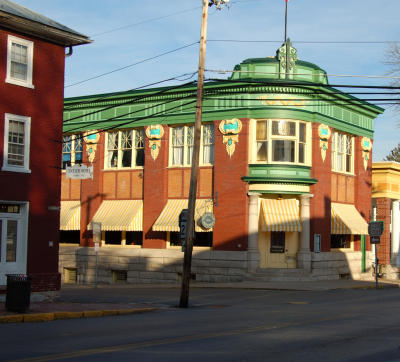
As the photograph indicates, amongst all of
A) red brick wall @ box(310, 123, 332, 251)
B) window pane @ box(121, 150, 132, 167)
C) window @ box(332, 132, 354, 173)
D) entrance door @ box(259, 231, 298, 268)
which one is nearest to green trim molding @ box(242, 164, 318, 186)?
red brick wall @ box(310, 123, 332, 251)

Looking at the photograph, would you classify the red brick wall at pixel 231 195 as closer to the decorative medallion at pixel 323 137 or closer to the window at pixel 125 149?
the decorative medallion at pixel 323 137

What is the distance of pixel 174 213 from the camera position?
3697cm

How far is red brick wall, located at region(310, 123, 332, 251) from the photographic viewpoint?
36281mm

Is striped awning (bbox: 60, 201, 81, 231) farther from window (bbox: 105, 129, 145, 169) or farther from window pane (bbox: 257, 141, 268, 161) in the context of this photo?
window pane (bbox: 257, 141, 268, 161)

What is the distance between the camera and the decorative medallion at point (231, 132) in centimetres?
3538

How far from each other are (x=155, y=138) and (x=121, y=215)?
4546 millimetres

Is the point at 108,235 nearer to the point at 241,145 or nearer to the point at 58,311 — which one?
the point at 241,145

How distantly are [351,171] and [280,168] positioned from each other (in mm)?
7403

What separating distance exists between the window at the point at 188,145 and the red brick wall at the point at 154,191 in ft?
1.44

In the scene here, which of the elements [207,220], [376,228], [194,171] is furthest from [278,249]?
[194,171]

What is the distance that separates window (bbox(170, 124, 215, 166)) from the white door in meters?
14.6

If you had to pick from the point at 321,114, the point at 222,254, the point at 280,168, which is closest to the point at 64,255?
the point at 222,254

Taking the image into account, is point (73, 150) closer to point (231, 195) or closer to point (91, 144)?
point (91, 144)

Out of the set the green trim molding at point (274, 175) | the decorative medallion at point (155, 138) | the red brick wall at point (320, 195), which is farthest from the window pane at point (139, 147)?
the red brick wall at point (320, 195)
